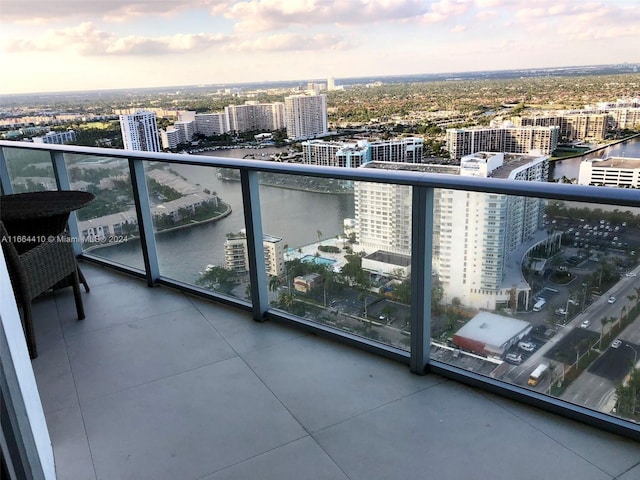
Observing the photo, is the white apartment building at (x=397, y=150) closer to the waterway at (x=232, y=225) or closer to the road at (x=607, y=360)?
the waterway at (x=232, y=225)

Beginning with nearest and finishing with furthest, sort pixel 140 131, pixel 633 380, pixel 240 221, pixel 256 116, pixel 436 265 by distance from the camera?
1. pixel 633 380
2. pixel 436 265
3. pixel 240 221
4. pixel 140 131
5. pixel 256 116

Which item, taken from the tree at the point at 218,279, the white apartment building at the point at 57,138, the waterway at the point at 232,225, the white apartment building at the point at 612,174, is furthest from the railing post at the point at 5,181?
the white apartment building at the point at 612,174

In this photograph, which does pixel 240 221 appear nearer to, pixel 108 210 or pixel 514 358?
pixel 108 210

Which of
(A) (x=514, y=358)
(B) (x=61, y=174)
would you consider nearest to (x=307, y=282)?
(A) (x=514, y=358)

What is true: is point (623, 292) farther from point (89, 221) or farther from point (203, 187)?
point (89, 221)

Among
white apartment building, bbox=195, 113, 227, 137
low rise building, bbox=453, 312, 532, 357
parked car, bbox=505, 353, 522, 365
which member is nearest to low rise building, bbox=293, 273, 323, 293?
low rise building, bbox=453, 312, 532, 357

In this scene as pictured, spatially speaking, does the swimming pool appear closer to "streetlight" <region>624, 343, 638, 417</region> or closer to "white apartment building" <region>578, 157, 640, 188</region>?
"white apartment building" <region>578, 157, 640, 188</region>

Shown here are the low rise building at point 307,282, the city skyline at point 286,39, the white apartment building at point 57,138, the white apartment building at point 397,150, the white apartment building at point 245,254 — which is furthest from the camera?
the city skyline at point 286,39
